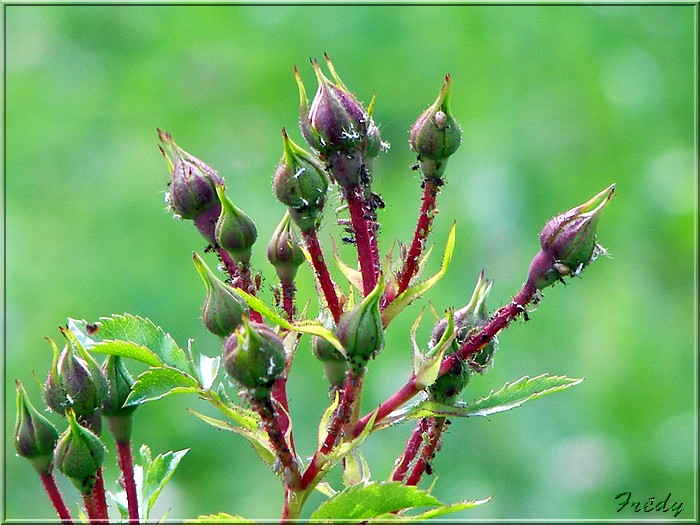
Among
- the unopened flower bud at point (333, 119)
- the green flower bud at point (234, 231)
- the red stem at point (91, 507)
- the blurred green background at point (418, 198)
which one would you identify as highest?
the blurred green background at point (418, 198)

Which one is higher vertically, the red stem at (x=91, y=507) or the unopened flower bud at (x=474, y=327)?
the unopened flower bud at (x=474, y=327)

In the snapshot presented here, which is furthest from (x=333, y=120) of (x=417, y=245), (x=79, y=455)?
(x=79, y=455)

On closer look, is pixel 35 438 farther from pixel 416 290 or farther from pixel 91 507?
pixel 416 290

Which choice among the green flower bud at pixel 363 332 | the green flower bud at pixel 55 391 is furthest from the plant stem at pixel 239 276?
the green flower bud at pixel 55 391

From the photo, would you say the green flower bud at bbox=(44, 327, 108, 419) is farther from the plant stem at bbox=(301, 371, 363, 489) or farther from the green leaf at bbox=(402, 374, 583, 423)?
the green leaf at bbox=(402, 374, 583, 423)

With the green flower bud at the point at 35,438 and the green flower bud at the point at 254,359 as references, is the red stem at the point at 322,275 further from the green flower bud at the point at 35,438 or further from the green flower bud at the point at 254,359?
Answer: the green flower bud at the point at 35,438
